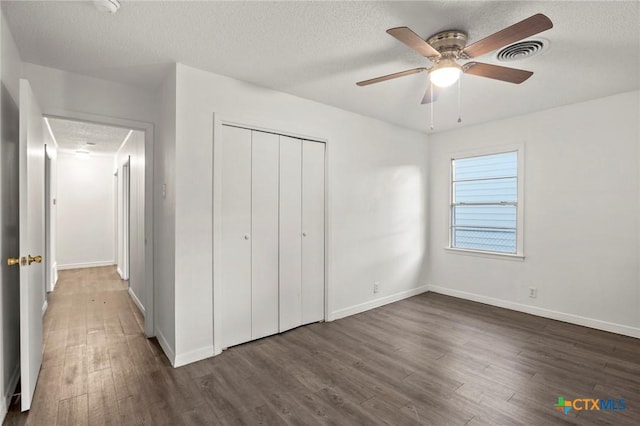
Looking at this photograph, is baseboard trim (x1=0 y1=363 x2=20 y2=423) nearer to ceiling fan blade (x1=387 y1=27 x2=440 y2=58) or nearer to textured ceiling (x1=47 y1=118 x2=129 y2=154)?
textured ceiling (x1=47 y1=118 x2=129 y2=154)

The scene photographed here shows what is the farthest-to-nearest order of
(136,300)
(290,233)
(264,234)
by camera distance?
(136,300) < (290,233) < (264,234)

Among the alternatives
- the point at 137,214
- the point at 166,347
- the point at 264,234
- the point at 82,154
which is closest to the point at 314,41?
the point at 264,234

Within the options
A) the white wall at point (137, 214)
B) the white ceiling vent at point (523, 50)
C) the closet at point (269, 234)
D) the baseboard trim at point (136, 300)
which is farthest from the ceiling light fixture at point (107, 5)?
the baseboard trim at point (136, 300)

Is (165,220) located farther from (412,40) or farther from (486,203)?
(486,203)

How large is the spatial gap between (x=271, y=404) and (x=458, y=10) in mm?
2833

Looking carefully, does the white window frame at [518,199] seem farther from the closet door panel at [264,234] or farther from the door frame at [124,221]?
the door frame at [124,221]

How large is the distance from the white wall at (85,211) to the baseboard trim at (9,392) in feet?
17.4

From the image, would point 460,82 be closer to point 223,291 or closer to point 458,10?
point 458,10

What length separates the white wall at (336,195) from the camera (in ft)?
8.66

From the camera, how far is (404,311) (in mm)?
4012

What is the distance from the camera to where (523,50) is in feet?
7.60

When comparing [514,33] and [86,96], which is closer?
[514,33]

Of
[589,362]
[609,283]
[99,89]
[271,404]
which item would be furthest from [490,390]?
[99,89]

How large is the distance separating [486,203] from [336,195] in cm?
229
